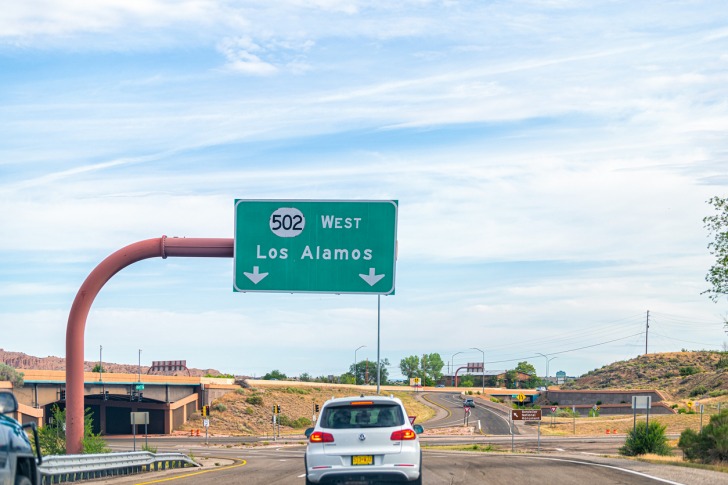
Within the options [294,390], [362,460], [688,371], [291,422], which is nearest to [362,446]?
[362,460]

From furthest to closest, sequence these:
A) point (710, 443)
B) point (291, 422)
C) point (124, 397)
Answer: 1. point (291, 422)
2. point (124, 397)
3. point (710, 443)

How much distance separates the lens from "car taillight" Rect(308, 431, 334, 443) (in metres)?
15.9

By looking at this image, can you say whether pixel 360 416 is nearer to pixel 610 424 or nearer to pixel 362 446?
pixel 362 446

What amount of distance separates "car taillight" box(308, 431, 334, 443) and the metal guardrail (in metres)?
6.86

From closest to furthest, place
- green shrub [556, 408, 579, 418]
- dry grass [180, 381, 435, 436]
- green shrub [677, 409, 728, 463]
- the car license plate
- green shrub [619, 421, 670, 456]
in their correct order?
1. the car license plate
2. green shrub [677, 409, 728, 463]
3. green shrub [619, 421, 670, 456]
4. dry grass [180, 381, 435, 436]
5. green shrub [556, 408, 579, 418]

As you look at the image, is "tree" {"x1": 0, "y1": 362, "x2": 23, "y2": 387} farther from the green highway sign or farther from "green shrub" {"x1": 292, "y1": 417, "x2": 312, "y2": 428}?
the green highway sign

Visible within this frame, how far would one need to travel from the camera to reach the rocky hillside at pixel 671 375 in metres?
129

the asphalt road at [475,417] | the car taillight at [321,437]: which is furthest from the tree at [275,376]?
the car taillight at [321,437]

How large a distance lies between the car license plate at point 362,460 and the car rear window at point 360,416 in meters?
0.53

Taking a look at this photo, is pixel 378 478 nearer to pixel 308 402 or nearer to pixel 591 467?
pixel 591 467

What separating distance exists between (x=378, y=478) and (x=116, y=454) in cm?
1235

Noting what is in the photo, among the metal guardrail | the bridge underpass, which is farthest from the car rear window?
the bridge underpass

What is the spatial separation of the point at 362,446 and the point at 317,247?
27.3 feet

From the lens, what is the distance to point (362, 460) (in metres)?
15.8
